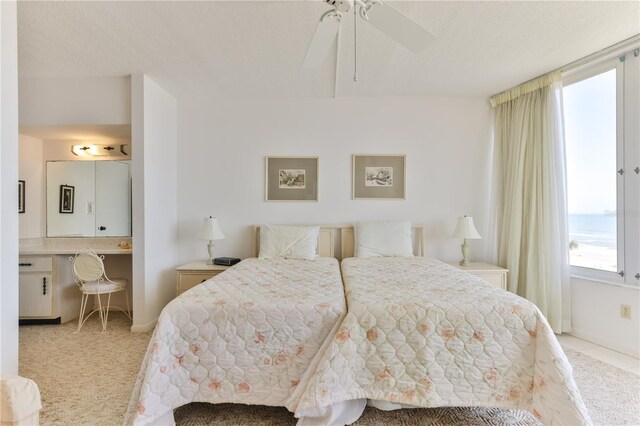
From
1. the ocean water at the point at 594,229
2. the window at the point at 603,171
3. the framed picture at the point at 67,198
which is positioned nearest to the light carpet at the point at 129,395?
the window at the point at 603,171

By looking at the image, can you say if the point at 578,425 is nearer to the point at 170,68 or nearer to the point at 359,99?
the point at 359,99

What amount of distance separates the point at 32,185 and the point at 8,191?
243cm

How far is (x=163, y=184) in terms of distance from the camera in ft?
10.4

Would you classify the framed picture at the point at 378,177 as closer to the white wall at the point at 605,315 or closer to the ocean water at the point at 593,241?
the ocean water at the point at 593,241

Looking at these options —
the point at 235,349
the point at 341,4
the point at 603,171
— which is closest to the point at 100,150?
the point at 235,349

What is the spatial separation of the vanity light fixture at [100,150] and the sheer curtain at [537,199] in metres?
4.42

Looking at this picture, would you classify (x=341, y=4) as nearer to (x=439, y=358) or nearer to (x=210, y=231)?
(x=439, y=358)

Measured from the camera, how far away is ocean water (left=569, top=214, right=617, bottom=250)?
2.54 metres

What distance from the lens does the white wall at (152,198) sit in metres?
2.82

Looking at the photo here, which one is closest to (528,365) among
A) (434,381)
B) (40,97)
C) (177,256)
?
(434,381)

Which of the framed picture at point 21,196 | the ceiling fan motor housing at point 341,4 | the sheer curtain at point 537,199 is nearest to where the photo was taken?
the ceiling fan motor housing at point 341,4

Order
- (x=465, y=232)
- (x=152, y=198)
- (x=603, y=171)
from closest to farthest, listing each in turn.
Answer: (x=603, y=171)
(x=152, y=198)
(x=465, y=232)

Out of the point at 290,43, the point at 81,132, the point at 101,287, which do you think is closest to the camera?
the point at 290,43

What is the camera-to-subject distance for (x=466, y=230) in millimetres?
3068
